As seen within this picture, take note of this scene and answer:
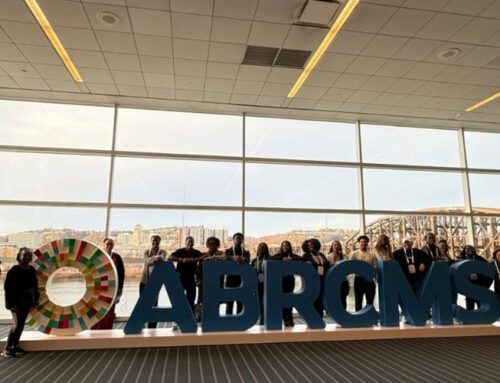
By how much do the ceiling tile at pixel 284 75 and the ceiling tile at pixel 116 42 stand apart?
84.8 inches

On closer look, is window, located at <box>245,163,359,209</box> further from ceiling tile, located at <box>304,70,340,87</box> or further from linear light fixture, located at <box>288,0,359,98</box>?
ceiling tile, located at <box>304,70,340,87</box>

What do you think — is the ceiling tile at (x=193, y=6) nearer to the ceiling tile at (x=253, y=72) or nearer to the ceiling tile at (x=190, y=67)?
the ceiling tile at (x=190, y=67)

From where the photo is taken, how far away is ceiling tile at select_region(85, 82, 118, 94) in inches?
262

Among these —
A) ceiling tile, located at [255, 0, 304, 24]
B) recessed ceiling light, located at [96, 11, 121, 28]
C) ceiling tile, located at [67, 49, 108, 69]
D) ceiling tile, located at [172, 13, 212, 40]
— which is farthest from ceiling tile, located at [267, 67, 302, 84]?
ceiling tile, located at [67, 49, 108, 69]

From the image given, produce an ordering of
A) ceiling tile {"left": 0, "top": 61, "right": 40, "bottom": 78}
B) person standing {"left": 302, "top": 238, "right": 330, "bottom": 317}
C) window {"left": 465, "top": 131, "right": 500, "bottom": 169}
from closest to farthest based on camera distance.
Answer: person standing {"left": 302, "top": 238, "right": 330, "bottom": 317}
ceiling tile {"left": 0, "top": 61, "right": 40, "bottom": 78}
window {"left": 465, "top": 131, "right": 500, "bottom": 169}

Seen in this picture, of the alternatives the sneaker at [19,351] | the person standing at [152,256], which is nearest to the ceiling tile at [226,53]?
the person standing at [152,256]

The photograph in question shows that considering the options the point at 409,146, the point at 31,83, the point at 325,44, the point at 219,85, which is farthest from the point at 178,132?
the point at 409,146

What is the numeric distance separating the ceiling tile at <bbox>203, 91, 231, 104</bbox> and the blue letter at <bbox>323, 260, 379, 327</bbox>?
12.5ft

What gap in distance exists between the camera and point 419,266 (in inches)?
222

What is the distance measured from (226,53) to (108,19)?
1641mm

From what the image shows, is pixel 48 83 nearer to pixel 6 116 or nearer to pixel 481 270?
pixel 6 116

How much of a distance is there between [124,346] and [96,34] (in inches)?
157

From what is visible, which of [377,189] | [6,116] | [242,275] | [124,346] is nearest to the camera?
[124,346]

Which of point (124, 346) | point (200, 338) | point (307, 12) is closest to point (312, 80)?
point (307, 12)
